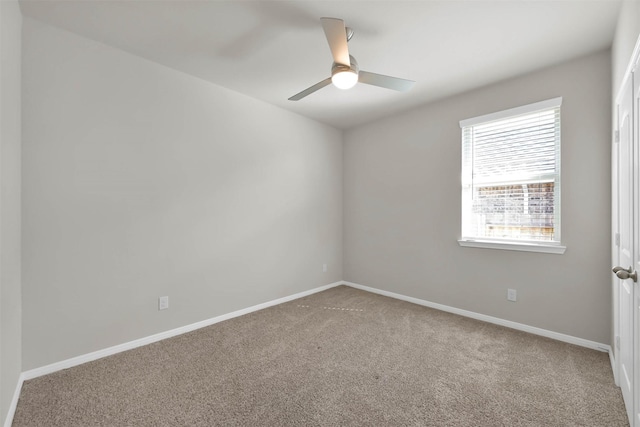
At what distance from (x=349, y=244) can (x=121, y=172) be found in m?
3.16

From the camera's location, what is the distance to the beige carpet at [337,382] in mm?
1664

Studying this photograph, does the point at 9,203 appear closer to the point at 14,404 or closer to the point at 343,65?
the point at 14,404

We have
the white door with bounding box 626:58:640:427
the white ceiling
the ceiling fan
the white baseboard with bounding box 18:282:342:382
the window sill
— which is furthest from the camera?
the window sill

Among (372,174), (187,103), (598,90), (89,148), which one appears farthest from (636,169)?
(89,148)

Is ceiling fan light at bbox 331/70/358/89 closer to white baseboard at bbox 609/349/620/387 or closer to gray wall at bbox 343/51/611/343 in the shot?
gray wall at bbox 343/51/611/343

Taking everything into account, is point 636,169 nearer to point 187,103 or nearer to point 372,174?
point 372,174

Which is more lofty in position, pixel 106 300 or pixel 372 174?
pixel 372 174

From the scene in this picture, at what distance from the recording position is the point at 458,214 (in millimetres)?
3328

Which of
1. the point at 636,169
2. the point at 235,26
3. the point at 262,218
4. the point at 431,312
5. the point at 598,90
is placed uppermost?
the point at 235,26

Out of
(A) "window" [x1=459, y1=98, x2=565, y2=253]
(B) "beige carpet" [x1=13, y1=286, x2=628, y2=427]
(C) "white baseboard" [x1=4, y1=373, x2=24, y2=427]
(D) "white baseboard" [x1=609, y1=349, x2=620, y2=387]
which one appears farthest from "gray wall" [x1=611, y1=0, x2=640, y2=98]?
(C) "white baseboard" [x1=4, y1=373, x2=24, y2=427]

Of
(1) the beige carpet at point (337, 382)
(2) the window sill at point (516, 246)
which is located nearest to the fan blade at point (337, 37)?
(1) the beige carpet at point (337, 382)

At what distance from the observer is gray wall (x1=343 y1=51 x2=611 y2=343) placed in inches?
96.5

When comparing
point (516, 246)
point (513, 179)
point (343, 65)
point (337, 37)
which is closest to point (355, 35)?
point (343, 65)

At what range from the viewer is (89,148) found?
229cm
